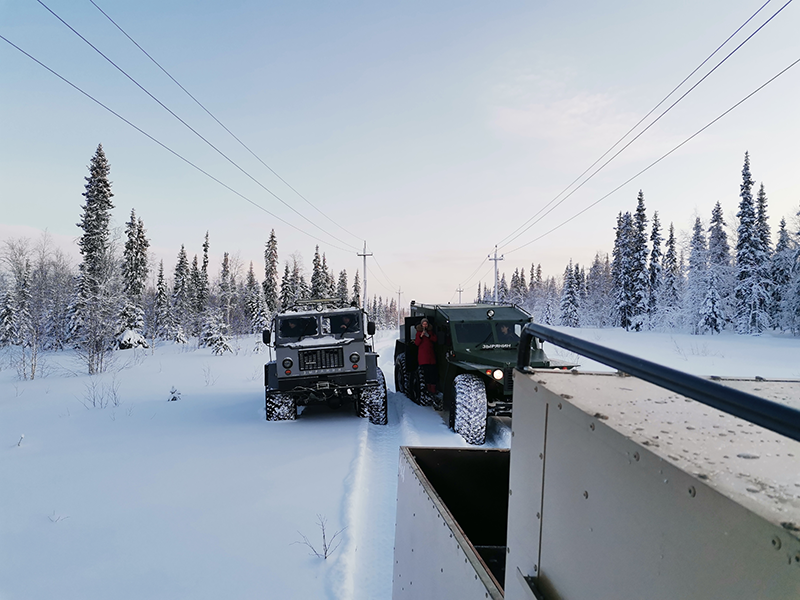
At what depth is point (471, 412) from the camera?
677 cm

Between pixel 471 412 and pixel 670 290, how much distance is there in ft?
142

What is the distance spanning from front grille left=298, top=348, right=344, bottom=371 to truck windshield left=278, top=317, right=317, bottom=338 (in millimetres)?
655

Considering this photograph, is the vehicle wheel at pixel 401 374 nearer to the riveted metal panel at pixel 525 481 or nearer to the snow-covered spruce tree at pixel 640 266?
the riveted metal panel at pixel 525 481

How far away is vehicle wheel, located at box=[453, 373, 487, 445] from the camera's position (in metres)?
6.75

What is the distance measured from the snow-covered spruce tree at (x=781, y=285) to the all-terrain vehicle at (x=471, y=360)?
2975 centimetres

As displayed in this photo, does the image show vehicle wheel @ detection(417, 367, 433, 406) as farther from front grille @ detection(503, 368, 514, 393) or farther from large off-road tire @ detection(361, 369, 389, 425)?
front grille @ detection(503, 368, 514, 393)

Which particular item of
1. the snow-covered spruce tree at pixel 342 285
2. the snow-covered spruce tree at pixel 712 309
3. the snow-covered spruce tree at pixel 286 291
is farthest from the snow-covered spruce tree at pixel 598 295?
the snow-covered spruce tree at pixel 286 291

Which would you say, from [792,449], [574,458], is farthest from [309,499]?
[792,449]

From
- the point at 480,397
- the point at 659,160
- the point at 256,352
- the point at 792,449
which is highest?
the point at 659,160

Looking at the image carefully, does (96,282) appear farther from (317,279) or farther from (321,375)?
(317,279)

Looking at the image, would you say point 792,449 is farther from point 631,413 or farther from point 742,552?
point 742,552

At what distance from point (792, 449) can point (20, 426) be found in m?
11.3

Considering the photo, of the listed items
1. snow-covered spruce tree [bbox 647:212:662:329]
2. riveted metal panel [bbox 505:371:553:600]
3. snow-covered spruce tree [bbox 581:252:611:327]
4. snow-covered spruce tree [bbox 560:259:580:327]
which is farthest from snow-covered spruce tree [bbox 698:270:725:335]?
riveted metal panel [bbox 505:371:553:600]

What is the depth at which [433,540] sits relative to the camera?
7.32ft
